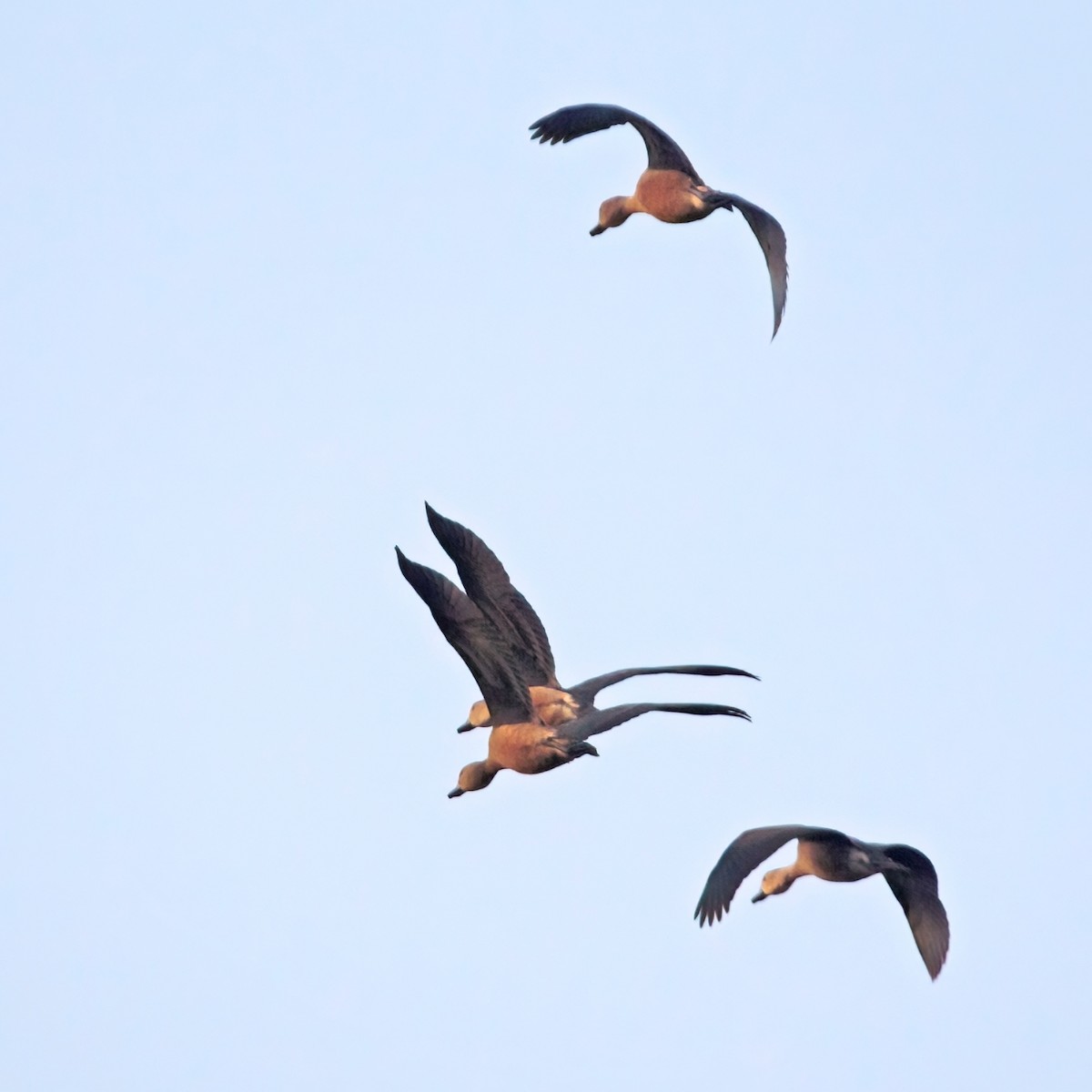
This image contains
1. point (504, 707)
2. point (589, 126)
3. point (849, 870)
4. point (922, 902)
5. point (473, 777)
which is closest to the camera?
point (922, 902)

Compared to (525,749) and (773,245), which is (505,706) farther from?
(773,245)

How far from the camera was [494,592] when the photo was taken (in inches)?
595

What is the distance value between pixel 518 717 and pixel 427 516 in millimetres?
2138

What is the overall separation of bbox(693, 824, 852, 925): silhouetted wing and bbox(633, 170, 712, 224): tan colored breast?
5.35 metres

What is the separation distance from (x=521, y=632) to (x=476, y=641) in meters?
0.56

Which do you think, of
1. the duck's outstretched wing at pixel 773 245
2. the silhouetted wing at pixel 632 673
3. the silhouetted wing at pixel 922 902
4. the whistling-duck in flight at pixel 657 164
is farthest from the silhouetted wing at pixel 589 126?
the silhouetted wing at pixel 922 902

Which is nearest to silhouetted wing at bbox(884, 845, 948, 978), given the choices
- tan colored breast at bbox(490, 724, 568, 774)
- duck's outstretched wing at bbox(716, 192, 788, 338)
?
tan colored breast at bbox(490, 724, 568, 774)

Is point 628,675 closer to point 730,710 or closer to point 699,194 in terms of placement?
point 730,710

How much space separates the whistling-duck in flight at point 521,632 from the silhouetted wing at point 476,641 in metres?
0.09

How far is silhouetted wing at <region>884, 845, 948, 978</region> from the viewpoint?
1519 cm

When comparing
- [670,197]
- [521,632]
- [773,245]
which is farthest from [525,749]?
[670,197]

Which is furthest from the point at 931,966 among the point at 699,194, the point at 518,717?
the point at 699,194

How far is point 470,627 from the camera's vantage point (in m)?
15.2

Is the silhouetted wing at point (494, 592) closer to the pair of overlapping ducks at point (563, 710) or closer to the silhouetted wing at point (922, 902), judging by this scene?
the pair of overlapping ducks at point (563, 710)
